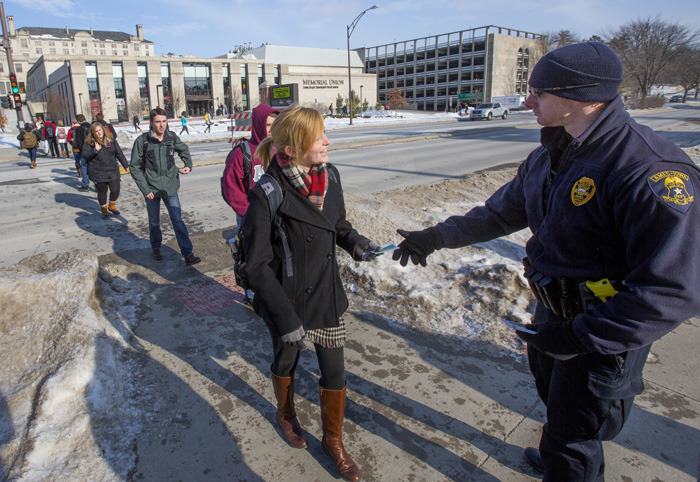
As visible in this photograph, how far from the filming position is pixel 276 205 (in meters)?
2.14

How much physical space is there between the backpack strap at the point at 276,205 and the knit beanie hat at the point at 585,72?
4.19 ft

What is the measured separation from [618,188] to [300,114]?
147cm

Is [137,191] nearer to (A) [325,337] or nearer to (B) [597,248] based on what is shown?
(A) [325,337]

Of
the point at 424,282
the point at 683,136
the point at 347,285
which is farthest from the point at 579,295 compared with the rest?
the point at 683,136

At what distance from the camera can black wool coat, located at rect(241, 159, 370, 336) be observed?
2119 millimetres

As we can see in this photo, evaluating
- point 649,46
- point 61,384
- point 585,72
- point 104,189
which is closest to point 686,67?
point 649,46

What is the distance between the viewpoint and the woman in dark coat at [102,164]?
774 cm

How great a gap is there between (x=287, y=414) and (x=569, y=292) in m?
1.68

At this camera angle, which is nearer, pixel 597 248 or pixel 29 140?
pixel 597 248

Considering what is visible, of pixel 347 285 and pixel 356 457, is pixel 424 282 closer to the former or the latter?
pixel 347 285

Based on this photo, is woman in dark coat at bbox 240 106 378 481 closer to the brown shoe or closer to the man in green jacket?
the brown shoe

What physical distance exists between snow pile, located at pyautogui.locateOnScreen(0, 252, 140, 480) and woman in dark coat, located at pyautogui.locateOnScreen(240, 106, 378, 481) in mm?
1084

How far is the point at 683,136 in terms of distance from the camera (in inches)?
835

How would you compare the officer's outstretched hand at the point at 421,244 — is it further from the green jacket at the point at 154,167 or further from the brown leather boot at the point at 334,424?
the green jacket at the point at 154,167
